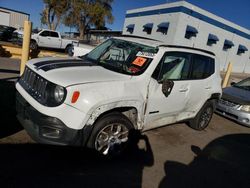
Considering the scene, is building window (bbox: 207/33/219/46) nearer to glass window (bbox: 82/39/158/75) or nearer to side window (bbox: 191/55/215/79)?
side window (bbox: 191/55/215/79)

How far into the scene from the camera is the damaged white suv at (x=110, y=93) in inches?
129

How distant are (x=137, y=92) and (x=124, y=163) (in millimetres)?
1143

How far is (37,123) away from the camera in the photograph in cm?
334

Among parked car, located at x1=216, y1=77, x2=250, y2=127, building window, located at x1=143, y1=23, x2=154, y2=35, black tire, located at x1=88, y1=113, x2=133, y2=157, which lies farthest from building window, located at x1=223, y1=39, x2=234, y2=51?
black tire, located at x1=88, y1=113, x2=133, y2=157

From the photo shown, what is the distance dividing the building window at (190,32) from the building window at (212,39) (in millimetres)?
3018

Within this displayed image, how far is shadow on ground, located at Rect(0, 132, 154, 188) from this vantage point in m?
3.17

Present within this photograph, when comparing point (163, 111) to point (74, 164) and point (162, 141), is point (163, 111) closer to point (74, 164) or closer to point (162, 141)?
point (162, 141)

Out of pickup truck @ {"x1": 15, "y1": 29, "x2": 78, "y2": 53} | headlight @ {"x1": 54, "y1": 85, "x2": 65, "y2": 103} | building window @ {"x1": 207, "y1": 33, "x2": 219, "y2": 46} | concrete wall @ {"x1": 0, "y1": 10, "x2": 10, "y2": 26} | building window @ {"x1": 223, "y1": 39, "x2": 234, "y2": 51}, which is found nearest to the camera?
headlight @ {"x1": 54, "y1": 85, "x2": 65, "y2": 103}

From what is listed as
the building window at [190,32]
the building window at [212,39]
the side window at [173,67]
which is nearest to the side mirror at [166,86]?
the side window at [173,67]

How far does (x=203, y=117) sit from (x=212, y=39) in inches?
1148

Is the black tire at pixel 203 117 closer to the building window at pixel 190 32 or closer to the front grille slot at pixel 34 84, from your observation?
the front grille slot at pixel 34 84

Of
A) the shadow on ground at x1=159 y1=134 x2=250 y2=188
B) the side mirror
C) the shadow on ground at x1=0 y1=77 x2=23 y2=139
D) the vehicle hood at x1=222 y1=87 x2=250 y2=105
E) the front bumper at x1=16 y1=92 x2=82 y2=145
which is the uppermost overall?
the side mirror

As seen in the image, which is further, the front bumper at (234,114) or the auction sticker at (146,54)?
the front bumper at (234,114)

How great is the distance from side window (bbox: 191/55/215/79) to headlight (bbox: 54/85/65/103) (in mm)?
2900
